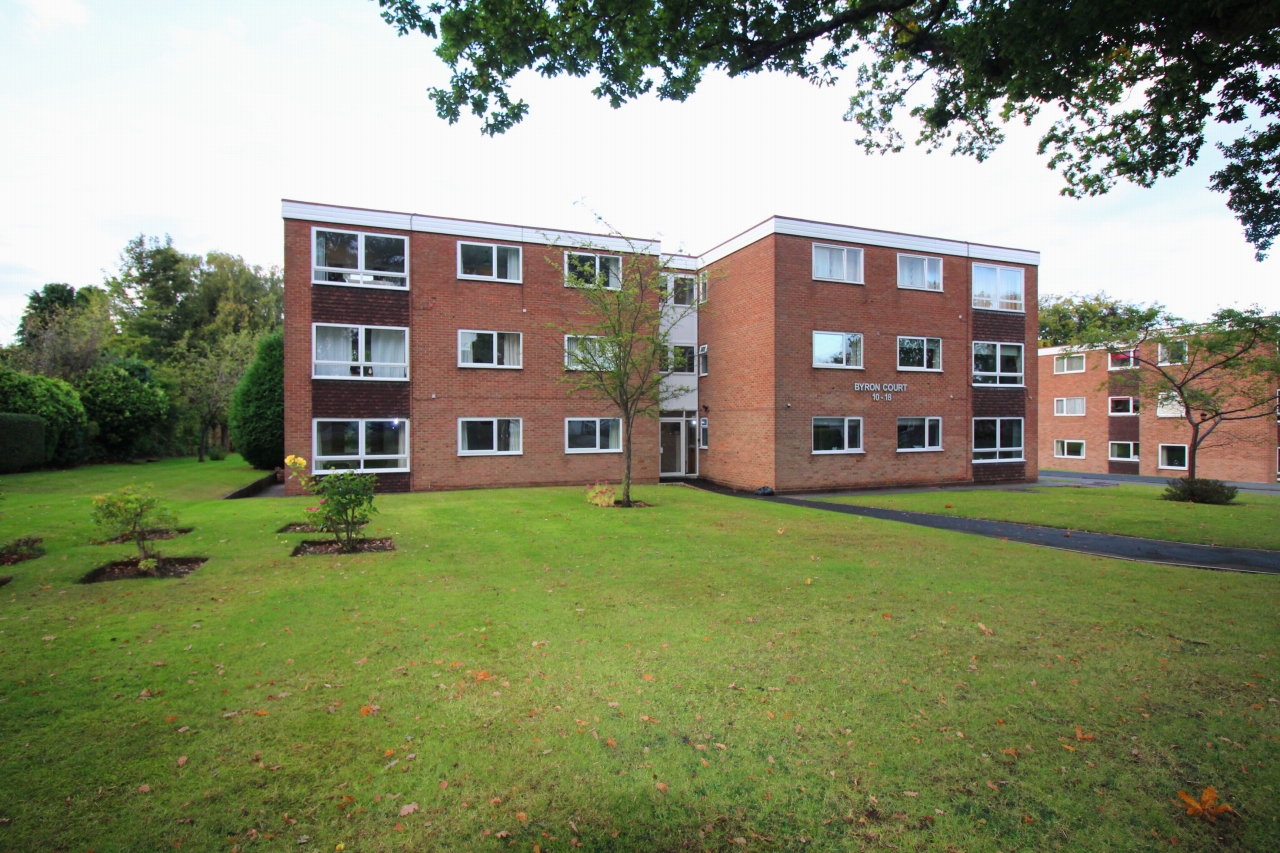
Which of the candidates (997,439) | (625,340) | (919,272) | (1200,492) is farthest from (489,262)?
(1200,492)

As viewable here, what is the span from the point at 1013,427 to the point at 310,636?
27.7 metres

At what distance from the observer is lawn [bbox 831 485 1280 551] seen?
44.7ft

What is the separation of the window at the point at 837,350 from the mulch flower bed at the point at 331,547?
1635 centimetres

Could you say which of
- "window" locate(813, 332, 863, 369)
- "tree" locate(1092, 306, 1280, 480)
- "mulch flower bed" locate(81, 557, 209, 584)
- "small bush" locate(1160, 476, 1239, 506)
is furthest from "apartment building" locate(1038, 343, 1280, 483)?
"mulch flower bed" locate(81, 557, 209, 584)

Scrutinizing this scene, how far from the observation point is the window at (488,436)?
21.5m

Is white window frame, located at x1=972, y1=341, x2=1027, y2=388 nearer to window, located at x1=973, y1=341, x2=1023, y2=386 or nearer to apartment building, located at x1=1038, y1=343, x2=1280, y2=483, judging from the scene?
window, located at x1=973, y1=341, x2=1023, y2=386

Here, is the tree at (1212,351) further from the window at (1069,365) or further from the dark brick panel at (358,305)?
the dark brick panel at (358,305)

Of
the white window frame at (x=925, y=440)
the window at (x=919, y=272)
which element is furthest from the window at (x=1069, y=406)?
the window at (x=919, y=272)

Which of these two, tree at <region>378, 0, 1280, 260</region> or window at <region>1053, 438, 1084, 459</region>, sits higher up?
tree at <region>378, 0, 1280, 260</region>

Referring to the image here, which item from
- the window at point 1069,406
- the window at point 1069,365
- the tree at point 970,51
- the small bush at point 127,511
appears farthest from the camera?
the window at point 1069,406

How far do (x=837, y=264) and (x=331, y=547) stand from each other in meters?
19.1

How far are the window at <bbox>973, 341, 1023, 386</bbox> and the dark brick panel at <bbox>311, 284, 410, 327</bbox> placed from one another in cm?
2129

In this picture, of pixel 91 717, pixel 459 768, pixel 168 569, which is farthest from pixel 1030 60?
pixel 168 569

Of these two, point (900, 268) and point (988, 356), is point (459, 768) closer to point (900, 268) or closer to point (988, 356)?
point (900, 268)
